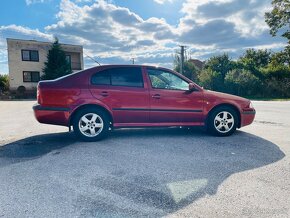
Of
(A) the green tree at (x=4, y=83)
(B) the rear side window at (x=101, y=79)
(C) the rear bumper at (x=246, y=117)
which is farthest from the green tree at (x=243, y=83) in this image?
(A) the green tree at (x=4, y=83)

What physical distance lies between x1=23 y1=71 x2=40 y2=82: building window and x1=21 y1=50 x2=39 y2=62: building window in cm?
189

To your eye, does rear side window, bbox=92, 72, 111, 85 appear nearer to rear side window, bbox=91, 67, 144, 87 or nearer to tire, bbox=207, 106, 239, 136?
rear side window, bbox=91, 67, 144, 87

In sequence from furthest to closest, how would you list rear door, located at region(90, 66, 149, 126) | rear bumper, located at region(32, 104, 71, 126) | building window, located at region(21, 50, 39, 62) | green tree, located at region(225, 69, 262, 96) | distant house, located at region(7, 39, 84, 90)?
building window, located at region(21, 50, 39, 62) < distant house, located at region(7, 39, 84, 90) < green tree, located at region(225, 69, 262, 96) < rear door, located at region(90, 66, 149, 126) < rear bumper, located at region(32, 104, 71, 126)

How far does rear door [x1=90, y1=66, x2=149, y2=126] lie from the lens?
17.0 ft

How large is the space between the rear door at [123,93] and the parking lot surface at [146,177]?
0.58 meters

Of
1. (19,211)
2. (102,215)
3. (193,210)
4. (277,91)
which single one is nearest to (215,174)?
(193,210)

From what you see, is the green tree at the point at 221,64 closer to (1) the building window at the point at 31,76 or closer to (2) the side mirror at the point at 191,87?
(1) the building window at the point at 31,76

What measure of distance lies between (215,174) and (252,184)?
1.68 feet

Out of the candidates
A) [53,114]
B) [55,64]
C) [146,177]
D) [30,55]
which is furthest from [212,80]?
[146,177]

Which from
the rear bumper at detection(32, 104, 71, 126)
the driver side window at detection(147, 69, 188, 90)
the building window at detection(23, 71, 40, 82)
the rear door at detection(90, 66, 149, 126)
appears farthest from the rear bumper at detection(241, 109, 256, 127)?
the building window at detection(23, 71, 40, 82)

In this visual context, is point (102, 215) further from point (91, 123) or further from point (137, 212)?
point (91, 123)

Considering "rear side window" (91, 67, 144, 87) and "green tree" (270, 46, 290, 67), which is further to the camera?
"green tree" (270, 46, 290, 67)

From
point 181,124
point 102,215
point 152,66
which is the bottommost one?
point 102,215

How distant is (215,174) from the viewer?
A: 3.42 metres
